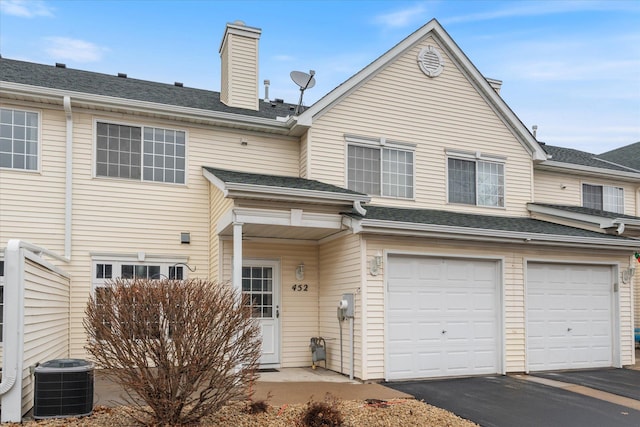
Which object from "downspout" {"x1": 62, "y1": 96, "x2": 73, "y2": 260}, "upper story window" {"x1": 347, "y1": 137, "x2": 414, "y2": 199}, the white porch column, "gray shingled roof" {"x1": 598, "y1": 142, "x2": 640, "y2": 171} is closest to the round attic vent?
"upper story window" {"x1": 347, "y1": 137, "x2": 414, "y2": 199}

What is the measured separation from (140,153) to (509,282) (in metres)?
8.15

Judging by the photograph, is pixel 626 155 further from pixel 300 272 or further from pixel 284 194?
pixel 284 194

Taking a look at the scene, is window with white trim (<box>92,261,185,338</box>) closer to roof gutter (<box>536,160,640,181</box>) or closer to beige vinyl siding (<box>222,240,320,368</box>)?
beige vinyl siding (<box>222,240,320,368</box>)

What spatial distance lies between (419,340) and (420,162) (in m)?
4.40

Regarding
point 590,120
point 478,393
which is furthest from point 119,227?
point 590,120

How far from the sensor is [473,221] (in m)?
12.0

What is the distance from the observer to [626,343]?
12773mm

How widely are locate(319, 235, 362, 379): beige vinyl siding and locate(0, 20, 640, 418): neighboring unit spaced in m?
0.05

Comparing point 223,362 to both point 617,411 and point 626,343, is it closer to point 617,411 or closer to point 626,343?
point 617,411

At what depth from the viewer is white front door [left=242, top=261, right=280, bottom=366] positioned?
1175cm

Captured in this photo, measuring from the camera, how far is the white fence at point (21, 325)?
640 centimetres

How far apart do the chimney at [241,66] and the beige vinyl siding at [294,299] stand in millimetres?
3814

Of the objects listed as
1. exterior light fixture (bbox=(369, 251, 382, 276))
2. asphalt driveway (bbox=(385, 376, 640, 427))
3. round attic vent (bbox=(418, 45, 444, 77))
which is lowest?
asphalt driveway (bbox=(385, 376, 640, 427))

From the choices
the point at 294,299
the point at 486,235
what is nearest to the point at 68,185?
the point at 294,299
